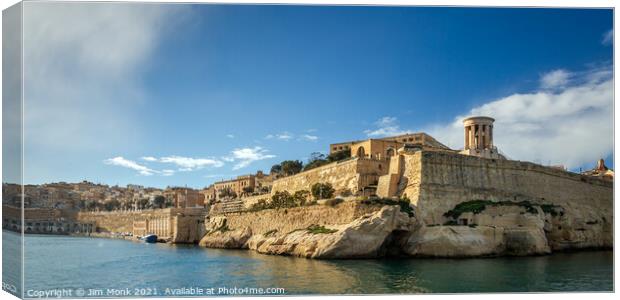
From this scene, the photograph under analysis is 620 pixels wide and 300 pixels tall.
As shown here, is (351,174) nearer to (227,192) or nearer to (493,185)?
(493,185)

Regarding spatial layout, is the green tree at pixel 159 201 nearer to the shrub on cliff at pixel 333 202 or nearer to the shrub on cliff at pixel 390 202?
the shrub on cliff at pixel 333 202

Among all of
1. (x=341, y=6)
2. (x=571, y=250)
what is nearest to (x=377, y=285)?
(x=341, y=6)

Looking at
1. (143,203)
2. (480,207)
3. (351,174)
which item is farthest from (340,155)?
(143,203)

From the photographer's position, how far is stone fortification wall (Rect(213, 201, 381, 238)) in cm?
1931

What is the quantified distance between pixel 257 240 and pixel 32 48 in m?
14.9

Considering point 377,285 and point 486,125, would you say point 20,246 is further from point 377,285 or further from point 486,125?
point 486,125

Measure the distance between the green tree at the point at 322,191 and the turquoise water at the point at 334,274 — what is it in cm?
777

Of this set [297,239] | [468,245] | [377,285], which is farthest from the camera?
[297,239]

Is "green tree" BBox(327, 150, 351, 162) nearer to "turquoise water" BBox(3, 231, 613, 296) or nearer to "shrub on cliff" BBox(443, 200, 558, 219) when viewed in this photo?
"shrub on cliff" BBox(443, 200, 558, 219)

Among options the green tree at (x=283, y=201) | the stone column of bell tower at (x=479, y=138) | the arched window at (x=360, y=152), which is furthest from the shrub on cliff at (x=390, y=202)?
the arched window at (x=360, y=152)

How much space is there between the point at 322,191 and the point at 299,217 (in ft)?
11.5

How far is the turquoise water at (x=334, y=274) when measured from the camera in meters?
10.3

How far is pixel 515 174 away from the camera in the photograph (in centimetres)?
2239

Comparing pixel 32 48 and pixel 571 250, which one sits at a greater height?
pixel 32 48
